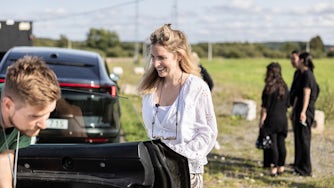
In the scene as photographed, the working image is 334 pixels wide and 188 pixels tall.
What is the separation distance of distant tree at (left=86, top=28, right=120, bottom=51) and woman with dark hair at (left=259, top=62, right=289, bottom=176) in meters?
72.9

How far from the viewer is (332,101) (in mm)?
15781

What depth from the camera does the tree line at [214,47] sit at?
69.8 metres

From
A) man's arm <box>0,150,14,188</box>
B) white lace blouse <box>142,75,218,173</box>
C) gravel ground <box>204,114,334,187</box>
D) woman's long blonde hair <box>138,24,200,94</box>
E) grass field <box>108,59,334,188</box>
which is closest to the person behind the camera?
man's arm <box>0,150,14,188</box>

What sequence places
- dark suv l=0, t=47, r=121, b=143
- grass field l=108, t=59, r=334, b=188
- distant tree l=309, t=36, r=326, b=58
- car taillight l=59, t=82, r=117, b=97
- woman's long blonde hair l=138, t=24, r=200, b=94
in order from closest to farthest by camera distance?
woman's long blonde hair l=138, t=24, r=200, b=94 → dark suv l=0, t=47, r=121, b=143 → car taillight l=59, t=82, r=117, b=97 → grass field l=108, t=59, r=334, b=188 → distant tree l=309, t=36, r=326, b=58

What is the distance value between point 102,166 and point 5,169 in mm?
692

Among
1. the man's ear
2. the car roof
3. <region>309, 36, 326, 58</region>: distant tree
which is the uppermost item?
<region>309, 36, 326, 58</region>: distant tree

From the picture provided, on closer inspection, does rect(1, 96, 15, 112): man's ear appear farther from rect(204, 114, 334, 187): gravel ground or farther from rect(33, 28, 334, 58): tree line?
rect(33, 28, 334, 58): tree line

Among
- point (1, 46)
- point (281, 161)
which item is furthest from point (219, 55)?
point (281, 161)

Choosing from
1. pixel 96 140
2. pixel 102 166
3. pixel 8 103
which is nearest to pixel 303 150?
pixel 96 140

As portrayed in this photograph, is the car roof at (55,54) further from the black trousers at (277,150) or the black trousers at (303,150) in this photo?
the black trousers at (303,150)

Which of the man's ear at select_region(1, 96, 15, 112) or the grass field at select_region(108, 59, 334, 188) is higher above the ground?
the man's ear at select_region(1, 96, 15, 112)

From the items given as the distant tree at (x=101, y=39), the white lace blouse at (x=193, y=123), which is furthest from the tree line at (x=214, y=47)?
the white lace blouse at (x=193, y=123)

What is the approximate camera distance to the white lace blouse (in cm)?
431

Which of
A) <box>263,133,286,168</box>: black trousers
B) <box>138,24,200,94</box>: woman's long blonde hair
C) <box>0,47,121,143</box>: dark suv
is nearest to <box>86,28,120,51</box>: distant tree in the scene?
<box>263,133,286,168</box>: black trousers
